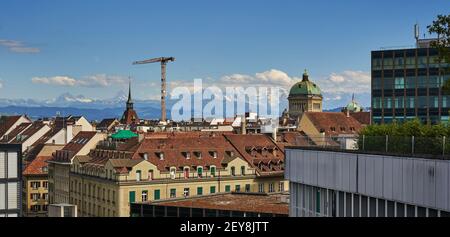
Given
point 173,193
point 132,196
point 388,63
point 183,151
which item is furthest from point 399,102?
point 132,196

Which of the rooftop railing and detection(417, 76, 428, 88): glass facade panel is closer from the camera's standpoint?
the rooftop railing

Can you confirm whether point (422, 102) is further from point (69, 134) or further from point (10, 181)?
point (10, 181)

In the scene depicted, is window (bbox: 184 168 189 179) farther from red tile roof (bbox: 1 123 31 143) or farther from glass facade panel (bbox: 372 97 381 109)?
red tile roof (bbox: 1 123 31 143)

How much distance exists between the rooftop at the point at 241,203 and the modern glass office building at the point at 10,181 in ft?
62.2

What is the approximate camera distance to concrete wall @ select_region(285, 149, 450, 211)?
66.1 ft

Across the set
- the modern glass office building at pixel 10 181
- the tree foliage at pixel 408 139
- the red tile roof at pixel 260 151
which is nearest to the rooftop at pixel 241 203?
the tree foliage at pixel 408 139

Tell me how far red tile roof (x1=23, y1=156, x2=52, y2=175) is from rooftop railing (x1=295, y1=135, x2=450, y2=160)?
268 ft

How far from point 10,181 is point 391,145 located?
15148 millimetres

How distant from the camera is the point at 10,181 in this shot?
29.2 meters

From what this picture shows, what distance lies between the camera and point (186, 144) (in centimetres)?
8988

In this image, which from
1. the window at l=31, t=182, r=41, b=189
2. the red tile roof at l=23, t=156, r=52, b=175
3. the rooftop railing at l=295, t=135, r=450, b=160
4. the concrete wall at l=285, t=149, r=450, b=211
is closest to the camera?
the concrete wall at l=285, t=149, r=450, b=211

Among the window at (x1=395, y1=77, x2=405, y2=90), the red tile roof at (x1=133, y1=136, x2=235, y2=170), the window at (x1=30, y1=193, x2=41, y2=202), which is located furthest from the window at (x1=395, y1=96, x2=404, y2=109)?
the window at (x1=30, y1=193, x2=41, y2=202)
